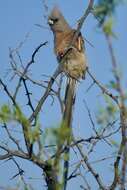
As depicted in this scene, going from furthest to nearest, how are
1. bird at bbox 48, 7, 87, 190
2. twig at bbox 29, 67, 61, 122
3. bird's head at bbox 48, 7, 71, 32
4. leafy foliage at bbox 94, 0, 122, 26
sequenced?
bird's head at bbox 48, 7, 71, 32 → bird at bbox 48, 7, 87, 190 → twig at bbox 29, 67, 61, 122 → leafy foliage at bbox 94, 0, 122, 26

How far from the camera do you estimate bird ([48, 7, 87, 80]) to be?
376cm

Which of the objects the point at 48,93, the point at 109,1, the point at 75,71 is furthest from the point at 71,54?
the point at 109,1

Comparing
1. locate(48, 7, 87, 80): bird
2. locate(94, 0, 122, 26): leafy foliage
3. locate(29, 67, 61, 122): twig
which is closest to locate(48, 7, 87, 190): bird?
locate(48, 7, 87, 80): bird

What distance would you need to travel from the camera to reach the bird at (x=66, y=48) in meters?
3.76

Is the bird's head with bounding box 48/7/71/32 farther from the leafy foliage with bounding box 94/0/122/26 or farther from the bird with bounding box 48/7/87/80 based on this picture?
the leafy foliage with bounding box 94/0/122/26

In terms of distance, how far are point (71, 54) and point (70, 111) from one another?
1430 mm

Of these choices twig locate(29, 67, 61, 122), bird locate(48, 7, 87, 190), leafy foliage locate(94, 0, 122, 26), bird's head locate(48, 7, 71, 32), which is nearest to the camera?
leafy foliage locate(94, 0, 122, 26)

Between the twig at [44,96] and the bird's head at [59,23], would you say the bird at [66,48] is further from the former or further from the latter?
the twig at [44,96]

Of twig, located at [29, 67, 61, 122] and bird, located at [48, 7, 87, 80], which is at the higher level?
bird, located at [48, 7, 87, 80]

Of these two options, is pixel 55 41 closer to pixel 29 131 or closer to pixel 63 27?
pixel 63 27

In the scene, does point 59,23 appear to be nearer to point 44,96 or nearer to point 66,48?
point 66,48

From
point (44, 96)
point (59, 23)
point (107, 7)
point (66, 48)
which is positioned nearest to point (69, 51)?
point (66, 48)

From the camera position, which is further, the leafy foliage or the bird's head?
the bird's head

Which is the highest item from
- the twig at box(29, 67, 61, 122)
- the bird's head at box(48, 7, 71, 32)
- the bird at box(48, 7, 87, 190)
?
the bird's head at box(48, 7, 71, 32)
